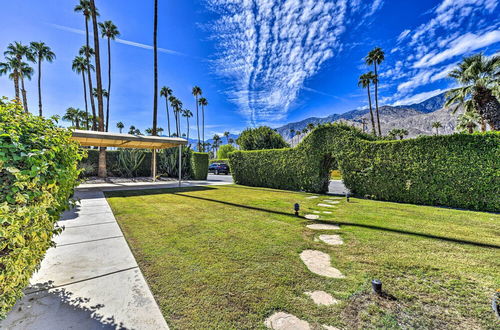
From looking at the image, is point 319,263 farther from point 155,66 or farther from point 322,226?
point 155,66

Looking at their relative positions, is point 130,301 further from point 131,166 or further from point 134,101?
point 134,101

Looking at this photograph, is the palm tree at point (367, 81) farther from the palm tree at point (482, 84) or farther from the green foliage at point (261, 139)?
the green foliage at point (261, 139)

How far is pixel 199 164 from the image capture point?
14.9 metres

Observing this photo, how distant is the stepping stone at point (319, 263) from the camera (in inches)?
87.5

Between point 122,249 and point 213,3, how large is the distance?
1225cm

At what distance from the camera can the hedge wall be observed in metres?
5.36

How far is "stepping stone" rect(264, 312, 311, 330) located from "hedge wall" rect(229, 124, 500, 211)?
7178 millimetres

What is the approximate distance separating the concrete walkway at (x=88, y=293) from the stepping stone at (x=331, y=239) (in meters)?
2.60

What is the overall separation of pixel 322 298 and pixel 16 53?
3168 centimetres

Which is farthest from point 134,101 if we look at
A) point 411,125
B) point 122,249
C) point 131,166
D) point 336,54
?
point 411,125

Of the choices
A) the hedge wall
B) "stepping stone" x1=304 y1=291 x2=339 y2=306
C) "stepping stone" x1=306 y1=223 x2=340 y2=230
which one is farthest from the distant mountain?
"stepping stone" x1=304 y1=291 x2=339 y2=306

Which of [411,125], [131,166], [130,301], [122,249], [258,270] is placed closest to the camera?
[130,301]

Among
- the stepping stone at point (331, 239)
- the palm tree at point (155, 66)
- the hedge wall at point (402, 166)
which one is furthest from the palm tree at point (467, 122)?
the palm tree at point (155, 66)

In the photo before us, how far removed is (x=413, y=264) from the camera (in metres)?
2.41
